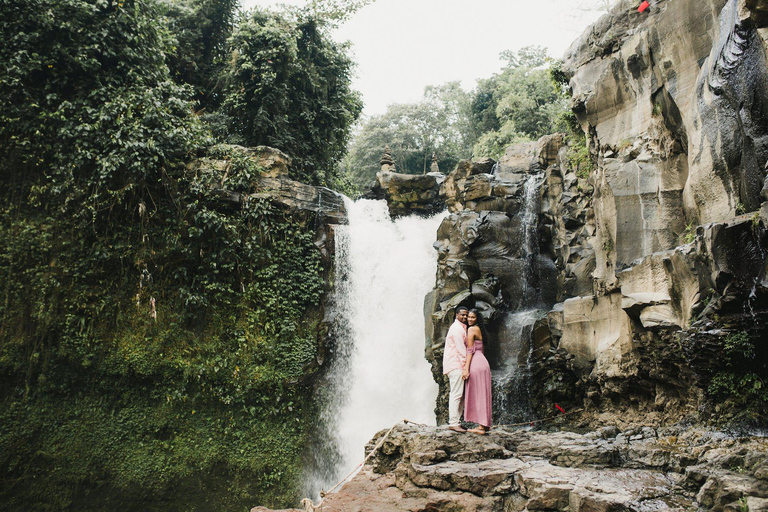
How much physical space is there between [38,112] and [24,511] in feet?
25.9

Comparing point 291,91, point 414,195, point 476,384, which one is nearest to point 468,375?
point 476,384

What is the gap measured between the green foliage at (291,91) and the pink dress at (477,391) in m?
9.31

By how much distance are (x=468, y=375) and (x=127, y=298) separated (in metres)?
7.87

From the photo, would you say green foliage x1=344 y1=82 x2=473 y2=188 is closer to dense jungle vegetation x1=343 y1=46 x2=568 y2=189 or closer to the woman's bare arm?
dense jungle vegetation x1=343 y1=46 x2=568 y2=189

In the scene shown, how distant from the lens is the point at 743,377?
5660 millimetres

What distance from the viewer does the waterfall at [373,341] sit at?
466 inches

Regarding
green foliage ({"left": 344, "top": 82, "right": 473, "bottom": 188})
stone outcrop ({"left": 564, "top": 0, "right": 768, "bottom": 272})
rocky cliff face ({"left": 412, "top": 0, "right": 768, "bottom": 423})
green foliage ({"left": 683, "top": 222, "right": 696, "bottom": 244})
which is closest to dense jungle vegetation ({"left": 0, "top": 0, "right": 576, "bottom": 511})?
rocky cliff face ({"left": 412, "top": 0, "right": 768, "bottom": 423})

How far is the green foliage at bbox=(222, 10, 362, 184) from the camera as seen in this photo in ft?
46.6

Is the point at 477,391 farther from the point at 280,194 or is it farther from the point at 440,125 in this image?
the point at 440,125

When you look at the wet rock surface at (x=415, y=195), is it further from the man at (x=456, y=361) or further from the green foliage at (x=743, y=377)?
the green foliage at (x=743, y=377)

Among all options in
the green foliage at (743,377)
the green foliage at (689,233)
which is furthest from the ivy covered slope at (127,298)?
the green foliage at (743,377)

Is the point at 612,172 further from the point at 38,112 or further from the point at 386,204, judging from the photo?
the point at 38,112

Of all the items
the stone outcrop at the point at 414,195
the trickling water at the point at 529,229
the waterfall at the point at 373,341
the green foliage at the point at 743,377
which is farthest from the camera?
the stone outcrop at the point at 414,195

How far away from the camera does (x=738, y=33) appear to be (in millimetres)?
5801
